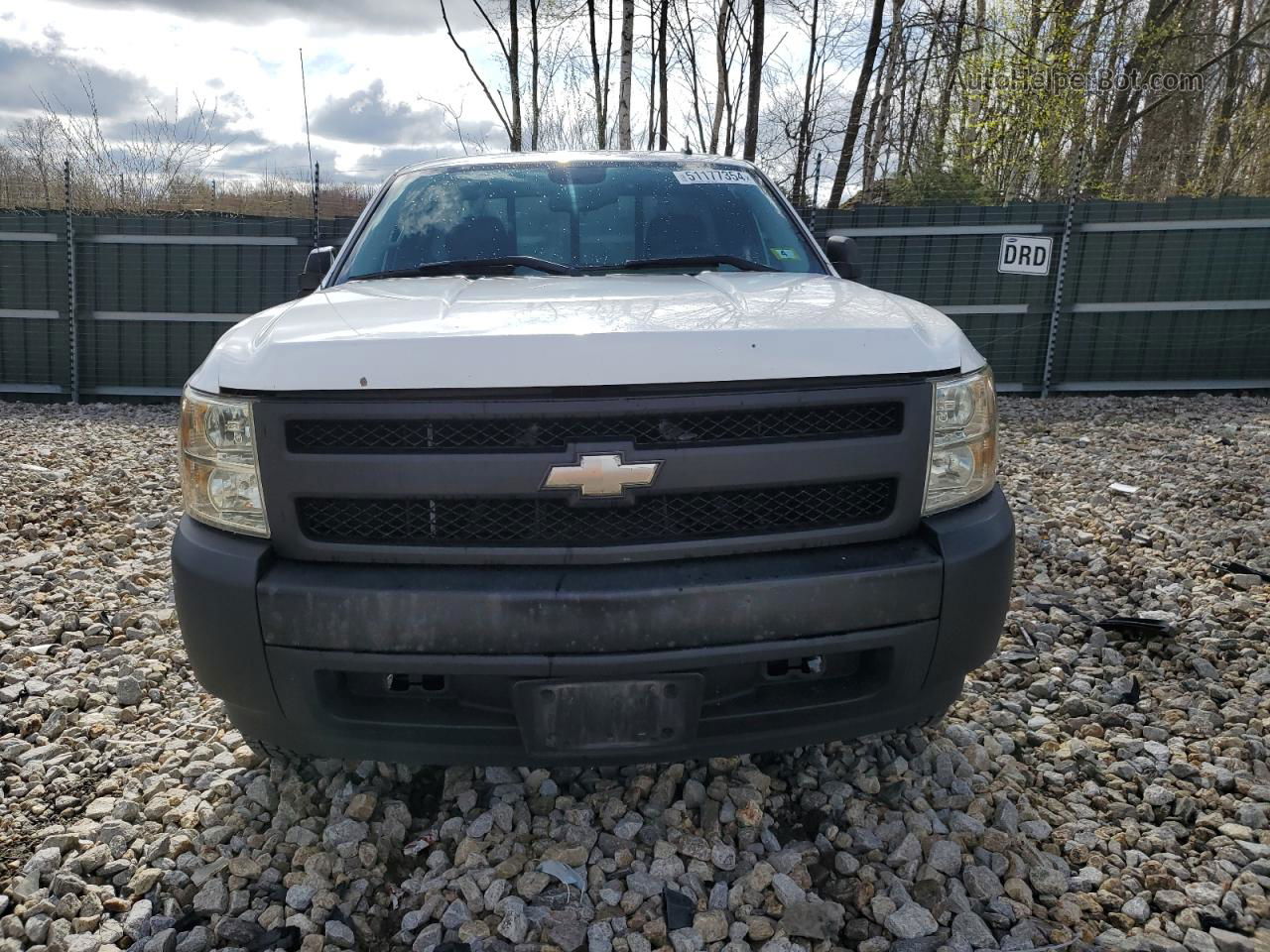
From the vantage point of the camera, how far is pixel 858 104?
1673cm

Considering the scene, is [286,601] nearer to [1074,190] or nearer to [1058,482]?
[1058,482]

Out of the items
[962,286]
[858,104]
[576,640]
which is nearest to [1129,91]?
[858,104]

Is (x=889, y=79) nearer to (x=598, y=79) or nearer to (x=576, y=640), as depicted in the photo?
(x=598, y=79)

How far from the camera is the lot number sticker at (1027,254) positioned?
9500 millimetres

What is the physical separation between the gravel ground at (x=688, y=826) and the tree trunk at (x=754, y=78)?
14453 millimetres

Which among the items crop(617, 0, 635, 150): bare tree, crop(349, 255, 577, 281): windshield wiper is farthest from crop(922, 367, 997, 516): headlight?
crop(617, 0, 635, 150): bare tree

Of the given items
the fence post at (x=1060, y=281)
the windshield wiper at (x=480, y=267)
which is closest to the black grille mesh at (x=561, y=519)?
the windshield wiper at (x=480, y=267)

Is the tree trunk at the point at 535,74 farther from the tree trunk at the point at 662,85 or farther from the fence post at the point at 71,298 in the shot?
the fence post at the point at 71,298

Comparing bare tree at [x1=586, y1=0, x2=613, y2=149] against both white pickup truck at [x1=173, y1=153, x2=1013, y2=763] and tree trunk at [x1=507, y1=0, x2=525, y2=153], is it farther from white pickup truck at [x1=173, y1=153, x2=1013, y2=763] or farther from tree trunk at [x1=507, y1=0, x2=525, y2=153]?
white pickup truck at [x1=173, y1=153, x2=1013, y2=763]

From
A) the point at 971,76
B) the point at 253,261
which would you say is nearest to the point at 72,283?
the point at 253,261

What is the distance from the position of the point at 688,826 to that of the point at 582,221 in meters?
2.09

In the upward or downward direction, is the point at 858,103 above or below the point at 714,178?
above

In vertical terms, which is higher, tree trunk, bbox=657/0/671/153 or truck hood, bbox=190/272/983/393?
tree trunk, bbox=657/0/671/153

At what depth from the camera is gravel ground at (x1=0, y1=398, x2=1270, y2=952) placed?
6.73 ft
